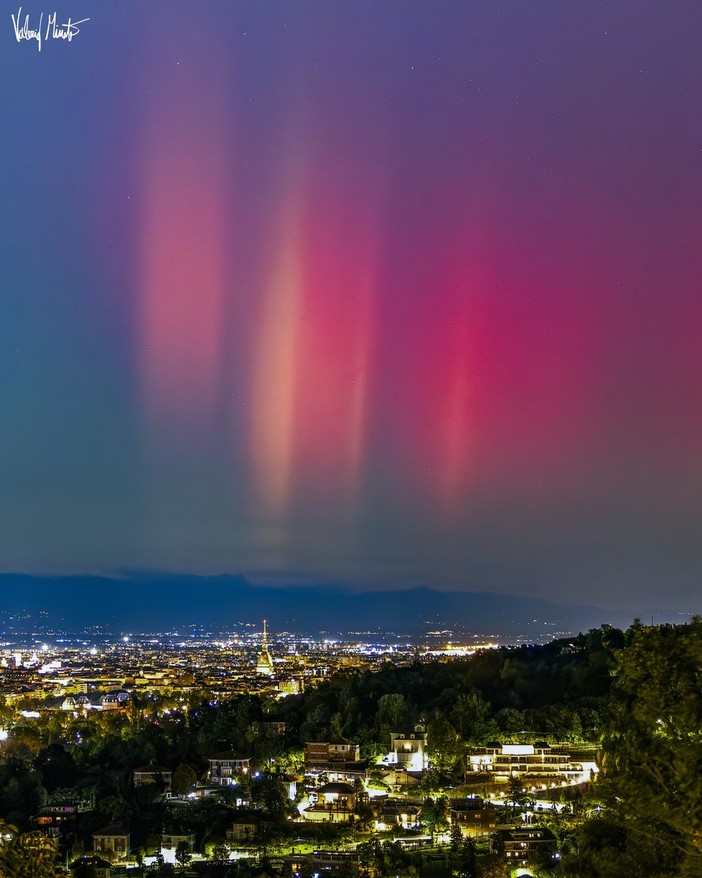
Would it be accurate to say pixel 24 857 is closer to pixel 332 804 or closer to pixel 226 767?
pixel 332 804

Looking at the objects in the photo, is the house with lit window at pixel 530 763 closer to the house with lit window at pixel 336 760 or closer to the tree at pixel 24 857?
the house with lit window at pixel 336 760

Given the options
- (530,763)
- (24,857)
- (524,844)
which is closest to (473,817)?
(524,844)

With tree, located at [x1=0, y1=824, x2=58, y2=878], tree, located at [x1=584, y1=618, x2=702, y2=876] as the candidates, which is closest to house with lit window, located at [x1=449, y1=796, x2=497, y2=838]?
tree, located at [x1=584, y1=618, x2=702, y2=876]

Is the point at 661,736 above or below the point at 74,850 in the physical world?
above

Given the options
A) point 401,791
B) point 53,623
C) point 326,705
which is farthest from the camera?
point 53,623

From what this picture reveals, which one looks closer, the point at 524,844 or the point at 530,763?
the point at 524,844

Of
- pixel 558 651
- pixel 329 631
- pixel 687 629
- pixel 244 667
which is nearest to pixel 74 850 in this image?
pixel 687 629

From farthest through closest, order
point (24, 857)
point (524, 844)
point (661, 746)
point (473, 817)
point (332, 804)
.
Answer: point (332, 804)
point (473, 817)
point (524, 844)
point (661, 746)
point (24, 857)

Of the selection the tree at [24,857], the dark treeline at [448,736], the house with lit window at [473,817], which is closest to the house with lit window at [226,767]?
the dark treeline at [448,736]

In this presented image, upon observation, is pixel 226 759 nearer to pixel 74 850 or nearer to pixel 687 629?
pixel 74 850

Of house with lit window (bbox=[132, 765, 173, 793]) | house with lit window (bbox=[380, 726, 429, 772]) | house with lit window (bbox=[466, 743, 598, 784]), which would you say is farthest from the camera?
house with lit window (bbox=[380, 726, 429, 772])

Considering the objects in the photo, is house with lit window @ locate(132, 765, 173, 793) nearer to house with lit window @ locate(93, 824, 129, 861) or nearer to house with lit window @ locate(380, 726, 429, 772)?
house with lit window @ locate(93, 824, 129, 861)
